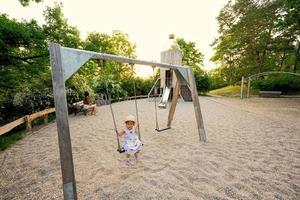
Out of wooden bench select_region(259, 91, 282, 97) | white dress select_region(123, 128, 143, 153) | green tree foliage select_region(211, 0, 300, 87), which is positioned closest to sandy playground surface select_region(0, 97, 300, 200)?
white dress select_region(123, 128, 143, 153)

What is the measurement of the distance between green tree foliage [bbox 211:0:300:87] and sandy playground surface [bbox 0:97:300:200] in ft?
60.3

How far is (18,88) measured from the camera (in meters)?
8.44

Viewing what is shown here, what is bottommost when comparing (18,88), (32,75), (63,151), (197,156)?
(197,156)

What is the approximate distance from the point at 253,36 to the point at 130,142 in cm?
2340

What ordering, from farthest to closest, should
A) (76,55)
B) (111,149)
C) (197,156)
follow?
1. (111,149)
2. (197,156)
3. (76,55)

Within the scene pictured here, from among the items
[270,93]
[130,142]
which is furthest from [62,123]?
[270,93]

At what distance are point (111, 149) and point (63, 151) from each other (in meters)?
2.34

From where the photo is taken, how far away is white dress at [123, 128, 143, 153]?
388cm

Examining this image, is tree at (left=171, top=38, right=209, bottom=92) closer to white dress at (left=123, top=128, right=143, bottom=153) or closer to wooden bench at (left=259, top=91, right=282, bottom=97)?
wooden bench at (left=259, top=91, right=282, bottom=97)

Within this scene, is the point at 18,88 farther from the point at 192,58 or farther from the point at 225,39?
the point at 192,58

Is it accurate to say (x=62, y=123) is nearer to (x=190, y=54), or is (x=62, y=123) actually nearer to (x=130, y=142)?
(x=130, y=142)

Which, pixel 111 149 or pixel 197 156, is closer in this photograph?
pixel 197 156

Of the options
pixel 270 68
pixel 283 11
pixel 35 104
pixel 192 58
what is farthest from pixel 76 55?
pixel 192 58

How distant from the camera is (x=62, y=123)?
2.56 metres
